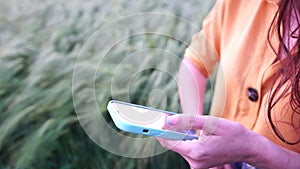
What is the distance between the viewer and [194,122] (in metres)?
0.88

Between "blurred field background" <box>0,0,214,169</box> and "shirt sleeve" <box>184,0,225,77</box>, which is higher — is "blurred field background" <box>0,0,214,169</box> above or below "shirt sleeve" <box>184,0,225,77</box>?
below

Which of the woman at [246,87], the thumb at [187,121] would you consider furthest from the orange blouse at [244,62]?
the thumb at [187,121]

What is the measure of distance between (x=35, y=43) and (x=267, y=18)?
101 cm

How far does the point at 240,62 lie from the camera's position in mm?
1094

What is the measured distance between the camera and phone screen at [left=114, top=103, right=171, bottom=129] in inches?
35.5

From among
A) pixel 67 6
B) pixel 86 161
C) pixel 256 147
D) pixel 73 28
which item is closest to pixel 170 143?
pixel 256 147

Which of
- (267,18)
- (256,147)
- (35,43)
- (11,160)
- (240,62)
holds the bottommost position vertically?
(11,160)

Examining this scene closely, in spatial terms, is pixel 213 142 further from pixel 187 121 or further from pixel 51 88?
pixel 51 88

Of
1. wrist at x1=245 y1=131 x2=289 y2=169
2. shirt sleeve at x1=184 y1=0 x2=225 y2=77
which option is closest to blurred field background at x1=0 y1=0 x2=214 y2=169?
shirt sleeve at x1=184 y1=0 x2=225 y2=77

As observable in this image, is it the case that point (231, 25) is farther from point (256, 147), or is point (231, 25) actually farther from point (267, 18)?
point (256, 147)

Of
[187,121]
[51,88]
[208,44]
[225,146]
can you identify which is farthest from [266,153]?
[51,88]

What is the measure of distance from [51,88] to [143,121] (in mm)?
739

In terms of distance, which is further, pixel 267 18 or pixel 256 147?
pixel 267 18

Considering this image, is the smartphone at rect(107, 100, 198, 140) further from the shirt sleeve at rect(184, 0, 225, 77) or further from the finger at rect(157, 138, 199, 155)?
the shirt sleeve at rect(184, 0, 225, 77)
